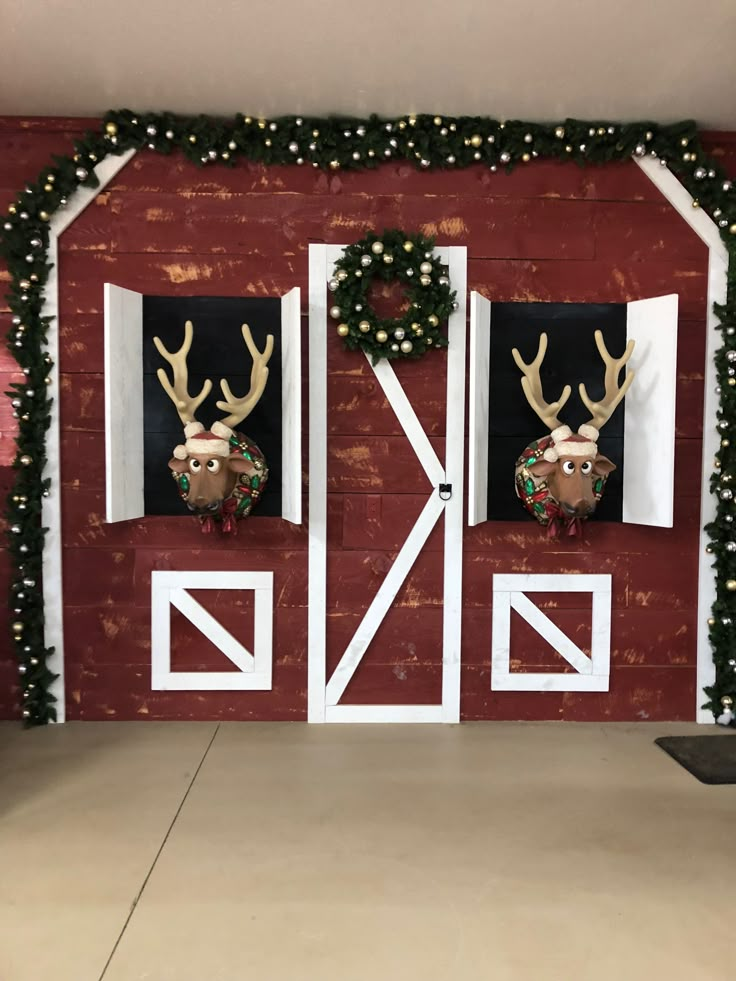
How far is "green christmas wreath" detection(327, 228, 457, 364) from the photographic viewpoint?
9.50 ft

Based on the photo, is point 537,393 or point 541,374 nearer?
point 537,393

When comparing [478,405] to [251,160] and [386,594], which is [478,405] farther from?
[251,160]

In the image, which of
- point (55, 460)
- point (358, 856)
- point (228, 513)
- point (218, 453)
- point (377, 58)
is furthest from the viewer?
point (55, 460)

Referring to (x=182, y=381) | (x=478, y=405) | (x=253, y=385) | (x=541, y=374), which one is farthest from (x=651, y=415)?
(x=182, y=381)

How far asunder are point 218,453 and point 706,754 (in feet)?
7.26

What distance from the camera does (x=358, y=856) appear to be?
2102 millimetres

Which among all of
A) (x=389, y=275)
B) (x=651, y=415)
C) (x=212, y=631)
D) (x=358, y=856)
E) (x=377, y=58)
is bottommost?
(x=358, y=856)

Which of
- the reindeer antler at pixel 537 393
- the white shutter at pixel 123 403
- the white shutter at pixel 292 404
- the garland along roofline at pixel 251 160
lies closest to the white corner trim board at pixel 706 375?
the garland along roofline at pixel 251 160

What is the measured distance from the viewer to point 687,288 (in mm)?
3039

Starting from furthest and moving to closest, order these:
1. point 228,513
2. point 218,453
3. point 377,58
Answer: point 228,513
point 218,453
point 377,58

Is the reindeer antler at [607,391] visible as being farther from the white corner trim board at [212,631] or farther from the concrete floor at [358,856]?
the white corner trim board at [212,631]

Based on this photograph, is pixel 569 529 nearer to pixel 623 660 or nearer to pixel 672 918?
pixel 623 660

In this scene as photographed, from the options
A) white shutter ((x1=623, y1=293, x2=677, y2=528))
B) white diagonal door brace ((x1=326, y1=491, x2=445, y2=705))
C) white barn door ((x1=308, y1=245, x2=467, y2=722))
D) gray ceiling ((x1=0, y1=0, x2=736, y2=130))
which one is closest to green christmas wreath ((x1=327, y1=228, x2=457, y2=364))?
white barn door ((x1=308, y1=245, x2=467, y2=722))

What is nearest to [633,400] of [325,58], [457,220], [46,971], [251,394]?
[457,220]
